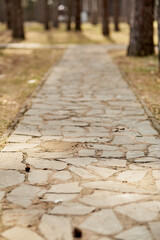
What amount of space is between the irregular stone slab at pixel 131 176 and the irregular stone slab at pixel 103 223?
2.58 feet

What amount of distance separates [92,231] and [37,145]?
2334 mm

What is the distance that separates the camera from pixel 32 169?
457 centimetres

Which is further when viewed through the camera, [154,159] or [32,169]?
[154,159]

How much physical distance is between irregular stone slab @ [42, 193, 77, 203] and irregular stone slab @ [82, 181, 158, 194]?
291mm

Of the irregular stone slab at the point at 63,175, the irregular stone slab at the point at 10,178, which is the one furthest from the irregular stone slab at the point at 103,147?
the irregular stone slab at the point at 10,178

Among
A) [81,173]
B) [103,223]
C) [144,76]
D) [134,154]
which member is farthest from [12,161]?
[144,76]

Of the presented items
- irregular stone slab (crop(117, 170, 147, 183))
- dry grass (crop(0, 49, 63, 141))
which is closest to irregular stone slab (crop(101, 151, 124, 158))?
irregular stone slab (crop(117, 170, 147, 183))

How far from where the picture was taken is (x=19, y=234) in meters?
3.22

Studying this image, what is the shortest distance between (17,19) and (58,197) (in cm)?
2132

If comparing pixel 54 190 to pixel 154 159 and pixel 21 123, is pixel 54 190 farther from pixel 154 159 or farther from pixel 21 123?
pixel 21 123

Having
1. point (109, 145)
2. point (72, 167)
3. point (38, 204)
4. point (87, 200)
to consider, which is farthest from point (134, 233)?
point (109, 145)

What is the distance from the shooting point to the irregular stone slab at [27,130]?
5.96m

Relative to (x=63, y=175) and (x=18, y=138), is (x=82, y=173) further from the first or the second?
(x=18, y=138)

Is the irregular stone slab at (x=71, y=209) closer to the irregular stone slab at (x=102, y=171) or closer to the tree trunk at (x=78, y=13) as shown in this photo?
the irregular stone slab at (x=102, y=171)
